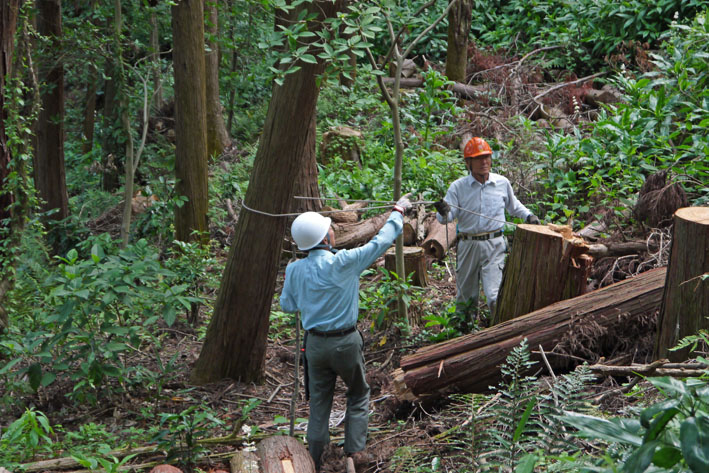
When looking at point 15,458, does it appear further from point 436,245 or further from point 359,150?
point 359,150

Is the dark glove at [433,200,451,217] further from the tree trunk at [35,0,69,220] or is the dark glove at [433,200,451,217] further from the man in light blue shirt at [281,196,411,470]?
the tree trunk at [35,0,69,220]

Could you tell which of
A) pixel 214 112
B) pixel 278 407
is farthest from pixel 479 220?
pixel 214 112

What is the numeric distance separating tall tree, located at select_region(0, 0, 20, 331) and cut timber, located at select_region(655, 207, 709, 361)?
18.7 feet

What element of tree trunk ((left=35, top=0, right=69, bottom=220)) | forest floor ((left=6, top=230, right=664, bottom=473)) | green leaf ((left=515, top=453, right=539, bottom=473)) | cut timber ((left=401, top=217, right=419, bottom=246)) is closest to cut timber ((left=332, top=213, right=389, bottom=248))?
cut timber ((left=401, top=217, right=419, bottom=246))

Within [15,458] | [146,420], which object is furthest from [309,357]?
[15,458]

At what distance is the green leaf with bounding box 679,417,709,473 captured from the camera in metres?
1.49

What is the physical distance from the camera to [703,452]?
153cm

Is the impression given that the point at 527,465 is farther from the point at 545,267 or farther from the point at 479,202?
the point at 479,202

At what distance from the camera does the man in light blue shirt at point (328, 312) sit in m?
4.85

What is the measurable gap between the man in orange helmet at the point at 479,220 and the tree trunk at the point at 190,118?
159 inches

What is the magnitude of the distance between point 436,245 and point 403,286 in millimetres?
2940

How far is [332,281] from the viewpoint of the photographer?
4.85 m

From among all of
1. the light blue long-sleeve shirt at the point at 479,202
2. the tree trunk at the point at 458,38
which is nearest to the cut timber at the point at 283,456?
the light blue long-sleeve shirt at the point at 479,202

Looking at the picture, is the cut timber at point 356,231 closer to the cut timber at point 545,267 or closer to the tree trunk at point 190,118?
the tree trunk at point 190,118
